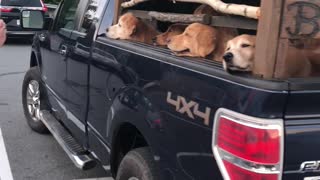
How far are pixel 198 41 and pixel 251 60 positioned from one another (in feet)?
1.68

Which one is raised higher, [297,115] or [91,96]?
[297,115]

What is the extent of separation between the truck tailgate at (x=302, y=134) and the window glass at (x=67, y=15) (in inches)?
118

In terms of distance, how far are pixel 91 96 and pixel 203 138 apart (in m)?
1.71

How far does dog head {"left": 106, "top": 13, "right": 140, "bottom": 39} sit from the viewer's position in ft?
11.4

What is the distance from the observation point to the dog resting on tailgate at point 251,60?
83.2 inches

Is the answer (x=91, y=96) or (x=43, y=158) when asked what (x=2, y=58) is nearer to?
(x=43, y=158)

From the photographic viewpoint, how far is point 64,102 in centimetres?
467

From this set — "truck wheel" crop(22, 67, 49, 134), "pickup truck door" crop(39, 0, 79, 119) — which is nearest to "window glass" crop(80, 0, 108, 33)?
"pickup truck door" crop(39, 0, 79, 119)

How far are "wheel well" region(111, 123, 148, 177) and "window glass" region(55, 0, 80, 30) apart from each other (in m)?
1.60

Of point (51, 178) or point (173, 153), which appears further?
point (51, 178)

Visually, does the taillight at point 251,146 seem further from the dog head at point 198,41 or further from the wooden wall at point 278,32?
the dog head at point 198,41

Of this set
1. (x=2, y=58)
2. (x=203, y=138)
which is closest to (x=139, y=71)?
(x=203, y=138)

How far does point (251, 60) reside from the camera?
7.22ft

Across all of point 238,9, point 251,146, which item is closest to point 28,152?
point 238,9
